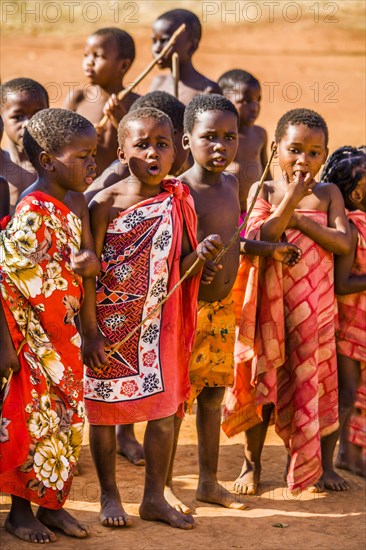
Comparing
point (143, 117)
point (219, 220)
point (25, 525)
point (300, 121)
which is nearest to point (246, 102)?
point (300, 121)

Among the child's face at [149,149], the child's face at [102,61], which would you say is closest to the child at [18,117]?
the child's face at [149,149]

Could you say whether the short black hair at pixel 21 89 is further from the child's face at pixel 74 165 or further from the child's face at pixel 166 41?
the child's face at pixel 166 41

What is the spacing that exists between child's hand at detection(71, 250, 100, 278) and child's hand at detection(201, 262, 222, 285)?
1.95 ft

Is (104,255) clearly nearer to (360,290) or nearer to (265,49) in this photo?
(360,290)

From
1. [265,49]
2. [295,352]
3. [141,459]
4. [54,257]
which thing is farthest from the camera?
[265,49]

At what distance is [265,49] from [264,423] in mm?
15631

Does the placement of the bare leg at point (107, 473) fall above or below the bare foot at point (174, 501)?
above

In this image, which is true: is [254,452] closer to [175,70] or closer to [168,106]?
[168,106]

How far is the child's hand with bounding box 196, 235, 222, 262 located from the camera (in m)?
4.68

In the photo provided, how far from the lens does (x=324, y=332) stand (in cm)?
554

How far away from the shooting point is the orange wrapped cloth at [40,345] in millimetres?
4500

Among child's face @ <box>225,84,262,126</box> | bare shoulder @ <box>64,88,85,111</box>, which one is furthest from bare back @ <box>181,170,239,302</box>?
bare shoulder @ <box>64,88,85,111</box>

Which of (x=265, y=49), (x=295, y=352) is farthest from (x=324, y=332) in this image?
(x=265, y=49)

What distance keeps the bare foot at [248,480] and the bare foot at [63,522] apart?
1056 millimetres
